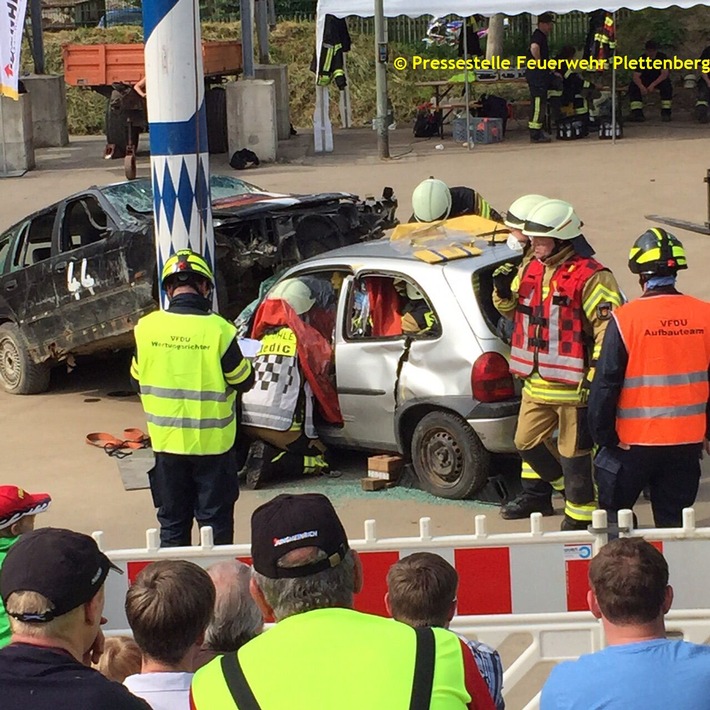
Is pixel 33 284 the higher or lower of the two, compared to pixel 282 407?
higher

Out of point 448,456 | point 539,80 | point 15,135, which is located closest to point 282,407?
point 448,456

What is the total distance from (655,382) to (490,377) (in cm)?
155

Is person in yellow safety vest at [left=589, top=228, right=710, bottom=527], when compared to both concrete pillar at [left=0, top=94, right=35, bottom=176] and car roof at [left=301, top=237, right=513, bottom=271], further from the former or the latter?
concrete pillar at [left=0, top=94, right=35, bottom=176]

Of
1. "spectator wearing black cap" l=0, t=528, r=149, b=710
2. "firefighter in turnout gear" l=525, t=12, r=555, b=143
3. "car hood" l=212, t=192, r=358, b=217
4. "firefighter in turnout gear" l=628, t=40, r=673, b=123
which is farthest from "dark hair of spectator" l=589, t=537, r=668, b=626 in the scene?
"firefighter in turnout gear" l=628, t=40, r=673, b=123

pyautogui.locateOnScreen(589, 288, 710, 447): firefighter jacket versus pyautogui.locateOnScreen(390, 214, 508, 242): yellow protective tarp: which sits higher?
pyautogui.locateOnScreen(390, 214, 508, 242): yellow protective tarp

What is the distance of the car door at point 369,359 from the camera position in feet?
28.8

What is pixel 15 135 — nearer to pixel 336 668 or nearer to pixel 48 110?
pixel 48 110

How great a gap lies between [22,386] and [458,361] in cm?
468

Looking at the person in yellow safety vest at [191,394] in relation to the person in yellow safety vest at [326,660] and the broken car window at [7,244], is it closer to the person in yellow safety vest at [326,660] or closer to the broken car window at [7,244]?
the person in yellow safety vest at [326,660]

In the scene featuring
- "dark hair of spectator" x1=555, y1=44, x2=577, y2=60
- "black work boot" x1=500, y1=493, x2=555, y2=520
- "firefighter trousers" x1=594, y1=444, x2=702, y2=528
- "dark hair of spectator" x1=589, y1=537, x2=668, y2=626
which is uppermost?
"dark hair of spectator" x1=555, y1=44, x2=577, y2=60

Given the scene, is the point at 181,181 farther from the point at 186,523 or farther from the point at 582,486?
the point at 582,486

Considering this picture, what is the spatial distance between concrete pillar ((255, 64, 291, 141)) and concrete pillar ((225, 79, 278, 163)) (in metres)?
1.24

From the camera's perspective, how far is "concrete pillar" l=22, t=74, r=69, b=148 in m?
25.2

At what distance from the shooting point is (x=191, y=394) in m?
7.31
